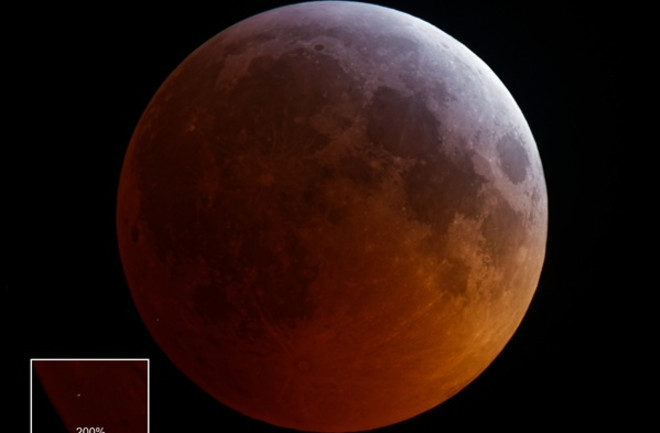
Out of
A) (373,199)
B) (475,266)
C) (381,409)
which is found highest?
(373,199)

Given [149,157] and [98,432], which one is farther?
[98,432]

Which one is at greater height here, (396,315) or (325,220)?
(325,220)

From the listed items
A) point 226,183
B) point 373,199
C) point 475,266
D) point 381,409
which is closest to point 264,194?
point 226,183

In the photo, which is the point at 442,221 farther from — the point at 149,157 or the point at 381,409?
the point at 149,157

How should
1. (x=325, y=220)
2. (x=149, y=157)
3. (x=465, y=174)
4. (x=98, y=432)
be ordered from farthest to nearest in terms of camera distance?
(x=98, y=432)
(x=149, y=157)
(x=465, y=174)
(x=325, y=220)

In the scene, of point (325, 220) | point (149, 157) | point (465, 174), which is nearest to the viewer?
point (325, 220)

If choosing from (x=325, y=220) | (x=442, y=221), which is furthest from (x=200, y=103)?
(x=442, y=221)
